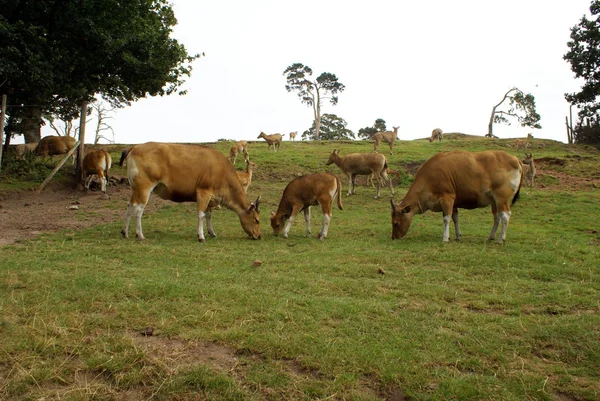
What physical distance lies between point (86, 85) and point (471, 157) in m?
14.6

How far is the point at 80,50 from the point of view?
1822 centimetres

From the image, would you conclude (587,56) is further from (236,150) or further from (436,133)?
(236,150)

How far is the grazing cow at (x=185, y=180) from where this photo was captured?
11281 mm

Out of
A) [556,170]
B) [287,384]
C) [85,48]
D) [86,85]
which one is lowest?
[287,384]

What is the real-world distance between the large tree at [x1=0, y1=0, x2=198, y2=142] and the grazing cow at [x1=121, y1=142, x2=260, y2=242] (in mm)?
7362

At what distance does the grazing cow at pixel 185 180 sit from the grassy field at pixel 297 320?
3.77ft

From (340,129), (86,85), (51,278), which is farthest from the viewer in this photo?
(340,129)

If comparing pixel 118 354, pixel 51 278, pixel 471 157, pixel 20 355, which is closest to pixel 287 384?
pixel 118 354

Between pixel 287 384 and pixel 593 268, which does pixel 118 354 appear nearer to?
pixel 287 384

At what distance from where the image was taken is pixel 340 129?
66.6 m

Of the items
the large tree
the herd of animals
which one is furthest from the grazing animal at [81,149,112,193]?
the herd of animals

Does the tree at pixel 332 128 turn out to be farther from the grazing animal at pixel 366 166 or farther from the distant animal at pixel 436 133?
the grazing animal at pixel 366 166

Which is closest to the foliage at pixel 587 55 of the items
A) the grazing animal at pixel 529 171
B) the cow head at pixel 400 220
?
the grazing animal at pixel 529 171

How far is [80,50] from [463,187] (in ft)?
47.6
